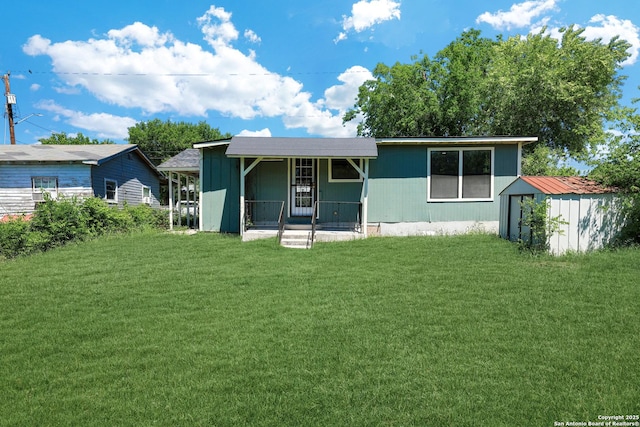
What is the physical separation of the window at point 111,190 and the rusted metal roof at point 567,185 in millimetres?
15927

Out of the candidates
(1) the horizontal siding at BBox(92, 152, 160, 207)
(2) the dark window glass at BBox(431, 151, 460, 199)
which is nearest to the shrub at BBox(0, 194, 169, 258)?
(1) the horizontal siding at BBox(92, 152, 160, 207)

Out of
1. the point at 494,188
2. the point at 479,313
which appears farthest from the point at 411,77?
the point at 479,313

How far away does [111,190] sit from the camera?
52.0 feet

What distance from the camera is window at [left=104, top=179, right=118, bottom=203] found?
1537cm

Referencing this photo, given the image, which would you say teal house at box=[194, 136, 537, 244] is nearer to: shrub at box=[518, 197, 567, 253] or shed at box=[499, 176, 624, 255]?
shed at box=[499, 176, 624, 255]

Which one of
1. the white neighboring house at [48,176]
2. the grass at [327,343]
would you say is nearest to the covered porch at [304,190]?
the grass at [327,343]

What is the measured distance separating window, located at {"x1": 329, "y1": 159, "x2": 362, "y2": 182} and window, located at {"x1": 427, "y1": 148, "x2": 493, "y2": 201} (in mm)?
2203

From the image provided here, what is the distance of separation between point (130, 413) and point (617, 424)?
3250 millimetres

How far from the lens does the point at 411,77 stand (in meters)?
22.7

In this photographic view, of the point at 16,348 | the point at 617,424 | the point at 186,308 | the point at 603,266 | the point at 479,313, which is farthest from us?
the point at 603,266

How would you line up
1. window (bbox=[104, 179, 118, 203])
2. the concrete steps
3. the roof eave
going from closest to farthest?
1. the concrete steps
2. the roof eave
3. window (bbox=[104, 179, 118, 203])

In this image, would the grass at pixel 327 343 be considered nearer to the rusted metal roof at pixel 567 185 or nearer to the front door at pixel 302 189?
the rusted metal roof at pixel 567 185

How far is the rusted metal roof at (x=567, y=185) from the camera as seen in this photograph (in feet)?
22.4

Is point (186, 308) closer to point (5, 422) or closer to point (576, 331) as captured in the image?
point (5, 422)
